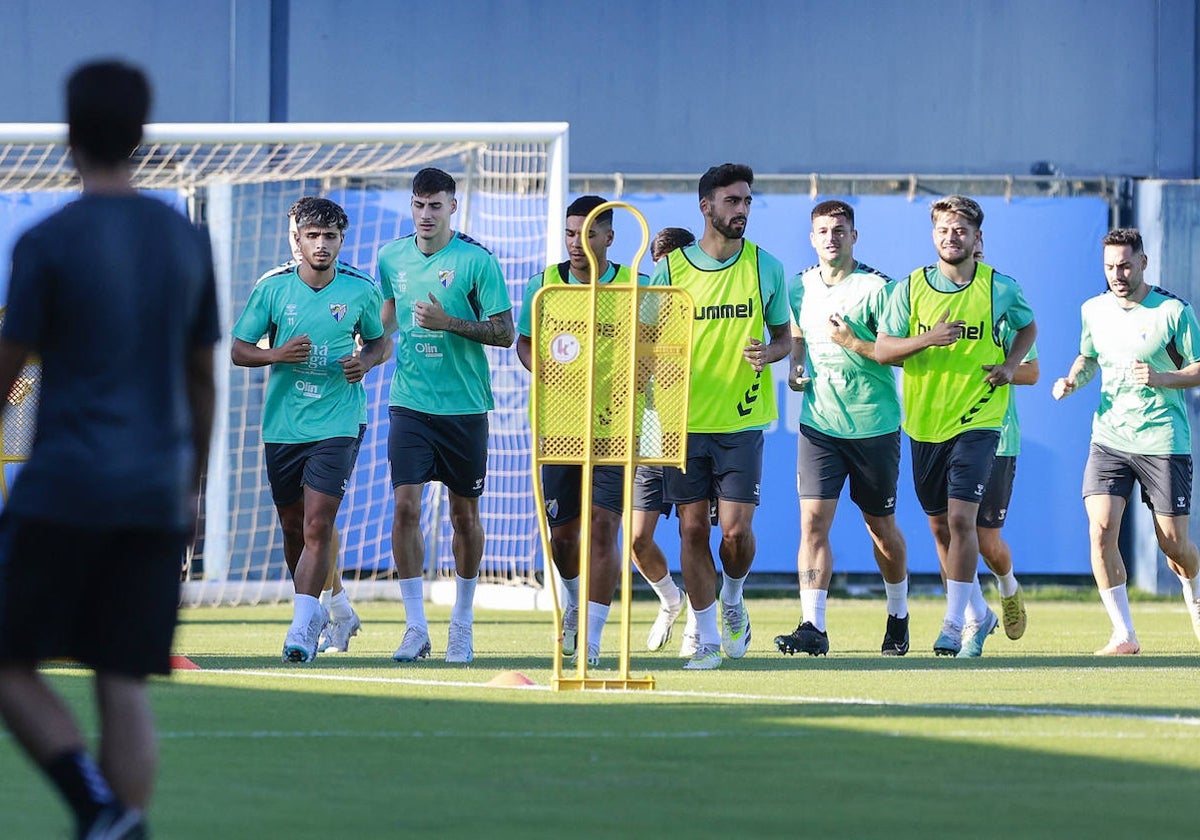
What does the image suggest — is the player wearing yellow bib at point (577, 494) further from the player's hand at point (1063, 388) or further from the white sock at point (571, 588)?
the player's hand at point (1063, 388)

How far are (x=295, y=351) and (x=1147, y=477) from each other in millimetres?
5090

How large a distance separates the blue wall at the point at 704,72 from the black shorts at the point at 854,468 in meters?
7.97

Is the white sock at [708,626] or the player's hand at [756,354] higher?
the player's hand at [756,354]

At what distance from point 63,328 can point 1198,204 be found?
52.3 ft

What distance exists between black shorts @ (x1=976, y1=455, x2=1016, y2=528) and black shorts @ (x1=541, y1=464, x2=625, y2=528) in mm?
2912

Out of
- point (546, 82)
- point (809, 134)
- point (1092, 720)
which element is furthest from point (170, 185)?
point (1092, 720)

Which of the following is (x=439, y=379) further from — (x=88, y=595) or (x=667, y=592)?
(x=88, y=595)

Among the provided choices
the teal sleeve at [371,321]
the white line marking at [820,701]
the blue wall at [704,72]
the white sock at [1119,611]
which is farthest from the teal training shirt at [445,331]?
the blue wall at [704,72]

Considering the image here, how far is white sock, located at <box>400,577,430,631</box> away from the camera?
10.7 meters

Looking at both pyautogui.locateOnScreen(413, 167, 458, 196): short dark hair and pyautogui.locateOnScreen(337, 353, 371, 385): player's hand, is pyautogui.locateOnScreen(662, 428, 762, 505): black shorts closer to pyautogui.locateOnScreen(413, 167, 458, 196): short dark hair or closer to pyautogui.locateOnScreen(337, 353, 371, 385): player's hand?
pyautogui.locateOnScreen(337, 353, 371, 385): player's hand

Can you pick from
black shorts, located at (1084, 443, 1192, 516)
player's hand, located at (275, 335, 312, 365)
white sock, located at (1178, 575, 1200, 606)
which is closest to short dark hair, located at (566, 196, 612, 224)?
player's hand, located at (275, 335, 312, 365)

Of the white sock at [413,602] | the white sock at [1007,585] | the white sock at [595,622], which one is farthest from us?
the white sock at [1007,585]

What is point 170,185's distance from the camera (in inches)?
694

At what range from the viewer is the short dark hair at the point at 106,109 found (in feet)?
14.2
